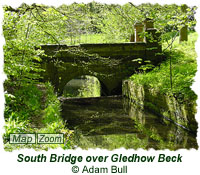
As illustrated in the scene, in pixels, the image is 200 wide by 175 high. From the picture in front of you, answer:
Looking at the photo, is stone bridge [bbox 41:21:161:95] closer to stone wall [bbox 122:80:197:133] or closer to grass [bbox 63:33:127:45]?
stone wall [bbox 122:80:197:133]

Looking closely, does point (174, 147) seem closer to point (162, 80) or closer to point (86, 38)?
point (162, 80)

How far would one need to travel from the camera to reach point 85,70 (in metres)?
13.9

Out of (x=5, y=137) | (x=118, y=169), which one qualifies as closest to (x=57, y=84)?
(x=5, y=137)

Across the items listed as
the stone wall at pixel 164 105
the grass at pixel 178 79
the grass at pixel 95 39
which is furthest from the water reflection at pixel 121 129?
the grass at pixel 95 39

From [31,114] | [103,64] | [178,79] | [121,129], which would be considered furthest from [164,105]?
[103,64]

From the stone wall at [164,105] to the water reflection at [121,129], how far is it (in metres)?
0.26

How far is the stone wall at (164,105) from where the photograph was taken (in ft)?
23.2

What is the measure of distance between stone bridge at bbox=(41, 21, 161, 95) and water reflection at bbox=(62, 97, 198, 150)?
2515 millimetres

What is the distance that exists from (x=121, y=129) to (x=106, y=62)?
20.9 ft

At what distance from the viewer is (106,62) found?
13.7 meters

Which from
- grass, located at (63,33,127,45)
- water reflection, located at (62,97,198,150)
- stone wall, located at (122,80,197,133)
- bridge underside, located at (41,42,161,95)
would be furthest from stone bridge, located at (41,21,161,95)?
grass, located at (63,33,127,45)

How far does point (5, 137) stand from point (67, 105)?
314 inches

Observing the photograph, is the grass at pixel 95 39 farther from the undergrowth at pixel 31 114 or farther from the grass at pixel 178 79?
the undergrowth at pixel 31 114

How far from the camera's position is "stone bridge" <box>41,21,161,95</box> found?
44.1ft
